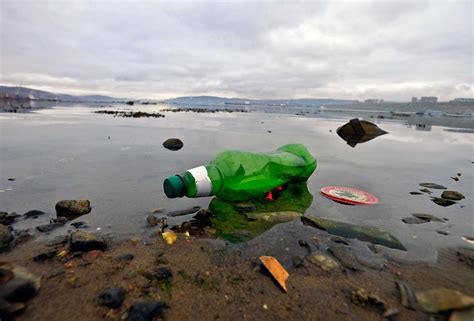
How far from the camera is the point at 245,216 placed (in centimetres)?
342

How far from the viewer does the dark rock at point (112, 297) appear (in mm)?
1748

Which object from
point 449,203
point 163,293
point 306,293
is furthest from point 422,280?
point 449,203

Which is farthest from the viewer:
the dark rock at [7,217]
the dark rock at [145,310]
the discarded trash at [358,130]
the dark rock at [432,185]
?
the discarded trash at [358,130]

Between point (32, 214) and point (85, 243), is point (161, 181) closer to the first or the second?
point (32, 214)

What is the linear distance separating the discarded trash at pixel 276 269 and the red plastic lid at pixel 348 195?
7.26 feet

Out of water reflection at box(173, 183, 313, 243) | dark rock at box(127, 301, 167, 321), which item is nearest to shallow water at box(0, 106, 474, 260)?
water reflection at box(173, 183, 313, 243)

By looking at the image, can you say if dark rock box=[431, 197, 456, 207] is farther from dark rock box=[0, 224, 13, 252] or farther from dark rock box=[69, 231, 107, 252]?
dark rock box=[0, 224, 13, 252]

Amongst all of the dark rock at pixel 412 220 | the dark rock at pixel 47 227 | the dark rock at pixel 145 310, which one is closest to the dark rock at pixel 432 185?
the dark rock at pixel 412 220

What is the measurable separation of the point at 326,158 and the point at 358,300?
606 centimetres

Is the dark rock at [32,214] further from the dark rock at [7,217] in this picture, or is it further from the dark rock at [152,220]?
the dark rock at [152,220]

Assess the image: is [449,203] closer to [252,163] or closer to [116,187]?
[252,163]

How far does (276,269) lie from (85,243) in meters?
1.79

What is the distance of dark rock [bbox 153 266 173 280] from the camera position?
6.87 feet

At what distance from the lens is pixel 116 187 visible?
4285 mm
